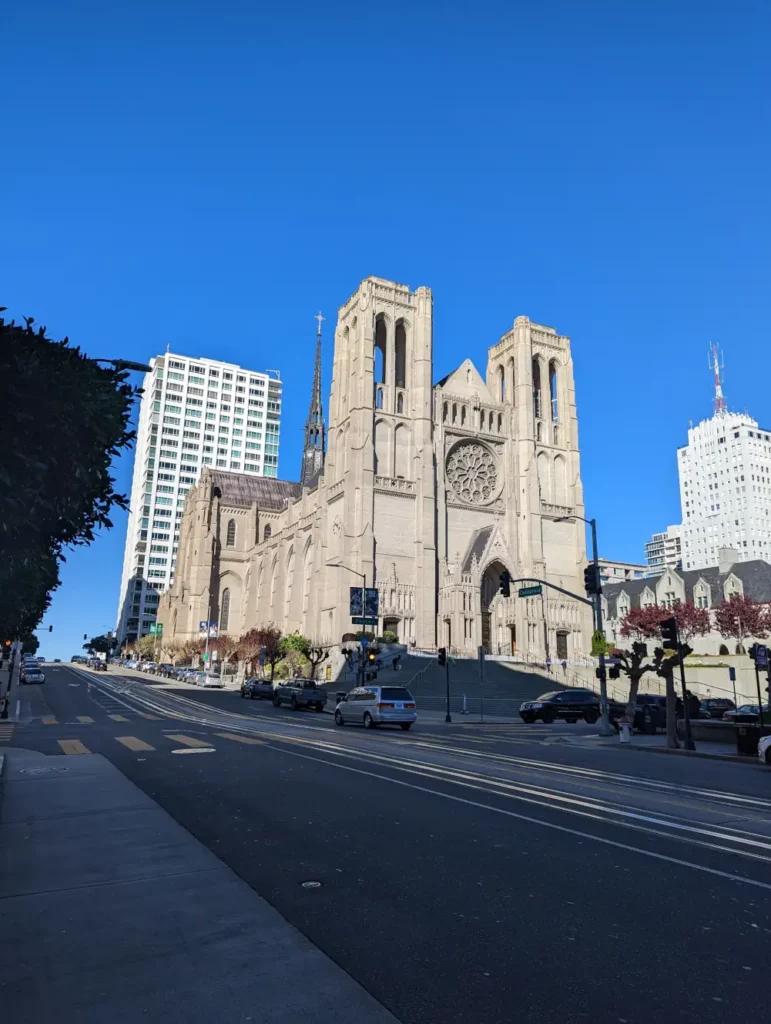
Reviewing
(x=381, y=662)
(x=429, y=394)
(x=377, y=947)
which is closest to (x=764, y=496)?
(x=429, y=394)

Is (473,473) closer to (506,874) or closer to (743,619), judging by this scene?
(743,619)

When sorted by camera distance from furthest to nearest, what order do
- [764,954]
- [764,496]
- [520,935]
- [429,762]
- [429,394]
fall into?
[764,496] → [429,394] → [429,762] → [520,935] → [764,954]

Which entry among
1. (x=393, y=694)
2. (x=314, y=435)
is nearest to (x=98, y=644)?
(x=314, y=435)

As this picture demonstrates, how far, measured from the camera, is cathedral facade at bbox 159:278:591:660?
5991 centimetres

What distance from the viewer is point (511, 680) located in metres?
50.7

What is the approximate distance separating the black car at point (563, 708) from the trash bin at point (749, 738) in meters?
16.2

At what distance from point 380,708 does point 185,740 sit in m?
9.49

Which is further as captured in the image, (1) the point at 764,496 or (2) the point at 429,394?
(1) the point at 764,496

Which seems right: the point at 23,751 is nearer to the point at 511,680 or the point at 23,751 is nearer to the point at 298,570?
the point at 511,680

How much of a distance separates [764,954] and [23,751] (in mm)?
15357

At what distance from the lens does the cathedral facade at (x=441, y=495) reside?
59.9m

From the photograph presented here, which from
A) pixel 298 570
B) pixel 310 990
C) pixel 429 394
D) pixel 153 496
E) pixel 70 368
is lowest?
pixel 310 990

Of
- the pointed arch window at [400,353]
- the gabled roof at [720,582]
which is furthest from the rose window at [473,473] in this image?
the gabled roof at [720,582]

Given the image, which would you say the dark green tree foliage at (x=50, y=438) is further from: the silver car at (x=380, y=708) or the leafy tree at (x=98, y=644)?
the leafy tree at (x=98, y=644)
